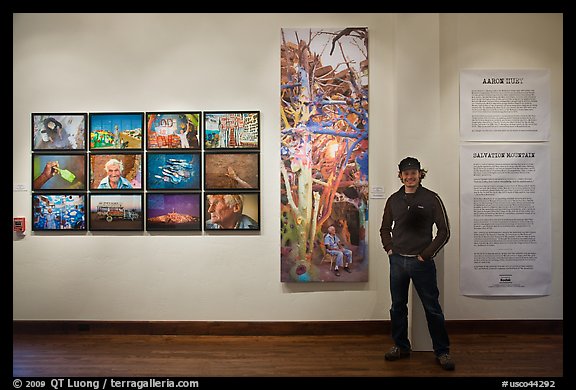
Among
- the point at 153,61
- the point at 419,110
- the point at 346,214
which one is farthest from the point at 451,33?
the point at 153,61

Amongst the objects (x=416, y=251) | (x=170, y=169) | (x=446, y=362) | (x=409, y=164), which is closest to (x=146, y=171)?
(x=170, y=169)

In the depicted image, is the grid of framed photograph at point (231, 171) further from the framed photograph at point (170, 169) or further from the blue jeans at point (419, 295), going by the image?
the blue jeans at point (419, 295)

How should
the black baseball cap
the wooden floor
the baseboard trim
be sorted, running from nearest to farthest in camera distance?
the wooden floor → the black baseball cap → the baseboard trim

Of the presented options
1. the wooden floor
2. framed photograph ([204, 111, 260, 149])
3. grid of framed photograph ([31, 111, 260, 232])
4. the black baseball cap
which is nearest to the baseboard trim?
the wooden floor

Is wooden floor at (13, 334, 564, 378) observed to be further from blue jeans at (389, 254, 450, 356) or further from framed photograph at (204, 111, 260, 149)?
framed photograph at (204, 111, 260, 149)

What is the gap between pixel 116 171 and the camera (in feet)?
12.6

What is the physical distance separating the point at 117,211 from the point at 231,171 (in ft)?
3.94

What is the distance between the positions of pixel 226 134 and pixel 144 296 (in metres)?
1.79

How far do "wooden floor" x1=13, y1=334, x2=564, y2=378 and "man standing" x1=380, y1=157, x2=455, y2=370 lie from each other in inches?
8.6

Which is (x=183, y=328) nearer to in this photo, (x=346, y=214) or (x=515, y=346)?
(x=346, y=214)

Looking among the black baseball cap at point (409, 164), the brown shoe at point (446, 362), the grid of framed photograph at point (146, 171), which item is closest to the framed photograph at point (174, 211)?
the grid of framed photograph at point (146, 171)

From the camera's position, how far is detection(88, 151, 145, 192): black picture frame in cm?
383

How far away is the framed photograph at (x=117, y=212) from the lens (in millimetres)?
3830

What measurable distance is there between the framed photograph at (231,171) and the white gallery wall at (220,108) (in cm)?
16
